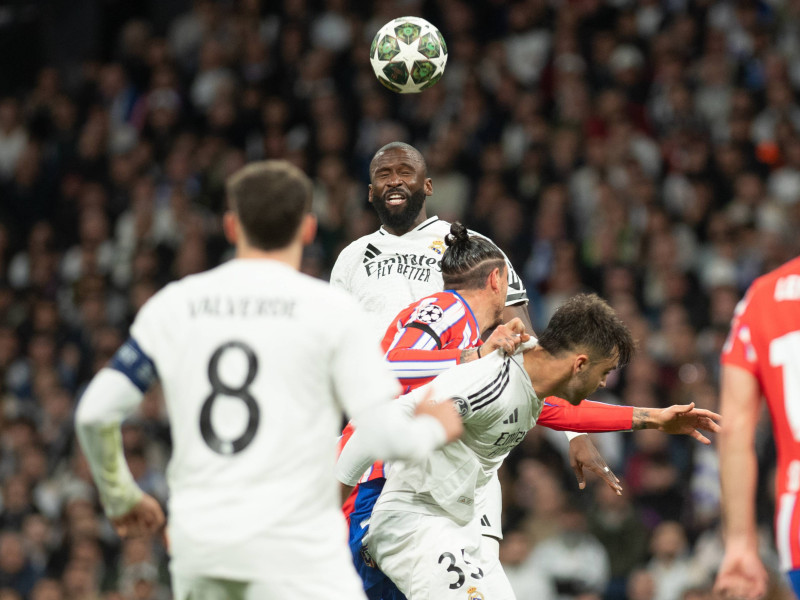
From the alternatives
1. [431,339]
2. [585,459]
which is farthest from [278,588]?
[585,459]

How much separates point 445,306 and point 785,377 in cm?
236

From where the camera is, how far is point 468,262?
6.09 m

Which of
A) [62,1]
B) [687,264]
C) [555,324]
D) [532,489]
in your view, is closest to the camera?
[555,324]

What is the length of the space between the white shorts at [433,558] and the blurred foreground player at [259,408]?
5.56ft

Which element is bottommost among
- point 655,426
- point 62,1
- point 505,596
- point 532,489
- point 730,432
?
point 532,489

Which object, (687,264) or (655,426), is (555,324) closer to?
(655,426)

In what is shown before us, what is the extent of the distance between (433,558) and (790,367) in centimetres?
221

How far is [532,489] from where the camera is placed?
10688mm

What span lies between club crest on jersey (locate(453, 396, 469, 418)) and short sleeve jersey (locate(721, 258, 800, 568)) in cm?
153

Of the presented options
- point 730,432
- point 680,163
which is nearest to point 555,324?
point 730,432

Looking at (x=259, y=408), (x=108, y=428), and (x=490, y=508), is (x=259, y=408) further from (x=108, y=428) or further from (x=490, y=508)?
(x=490, y=508)

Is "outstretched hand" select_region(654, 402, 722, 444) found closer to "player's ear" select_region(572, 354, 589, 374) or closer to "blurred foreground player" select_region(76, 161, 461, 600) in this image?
"player's ear" select_region(572, 354, 589, 374)

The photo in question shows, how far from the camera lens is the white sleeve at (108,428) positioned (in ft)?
12.7

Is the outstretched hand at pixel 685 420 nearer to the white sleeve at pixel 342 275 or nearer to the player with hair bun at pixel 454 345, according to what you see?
the player with hair bun at pixel 454 345
